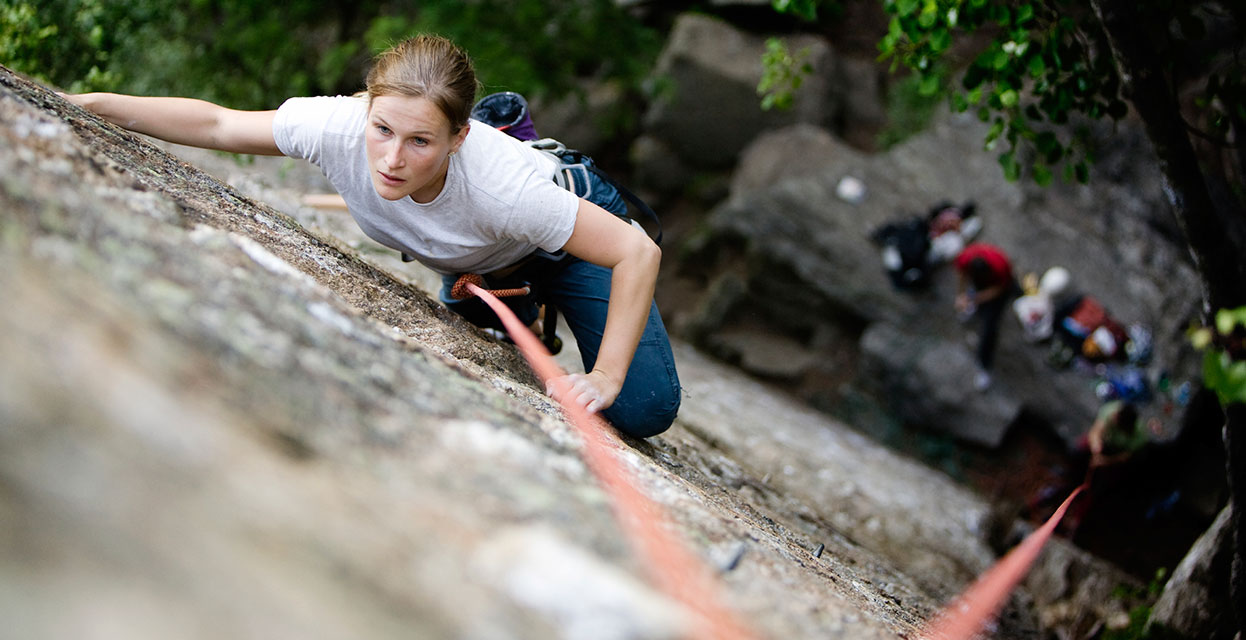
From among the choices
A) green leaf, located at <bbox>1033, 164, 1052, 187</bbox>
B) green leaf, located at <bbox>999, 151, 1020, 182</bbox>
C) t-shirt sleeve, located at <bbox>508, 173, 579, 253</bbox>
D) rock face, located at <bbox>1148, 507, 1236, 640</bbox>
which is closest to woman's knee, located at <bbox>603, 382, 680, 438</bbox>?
t-shirt sleeve, located at <bbox>508, 173, 579, 253</bbox>

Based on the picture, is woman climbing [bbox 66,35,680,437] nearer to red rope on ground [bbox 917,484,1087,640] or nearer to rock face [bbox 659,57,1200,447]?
red rope on ground [bbox 917,484,1087,640]

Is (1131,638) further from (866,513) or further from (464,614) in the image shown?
(464,614)

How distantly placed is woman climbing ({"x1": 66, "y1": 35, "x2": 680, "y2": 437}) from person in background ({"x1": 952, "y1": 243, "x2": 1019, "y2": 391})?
19.8 feet

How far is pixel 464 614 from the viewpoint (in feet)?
3.35

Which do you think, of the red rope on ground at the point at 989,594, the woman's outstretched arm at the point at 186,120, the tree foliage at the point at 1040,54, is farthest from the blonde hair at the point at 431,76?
the tree foliage at the point at 1040,54

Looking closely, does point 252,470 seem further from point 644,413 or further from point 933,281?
point 933,281

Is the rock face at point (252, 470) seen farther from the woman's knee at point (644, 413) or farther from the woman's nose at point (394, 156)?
the woman's knee at point (644, 413)

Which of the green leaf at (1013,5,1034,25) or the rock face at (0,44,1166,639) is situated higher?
the green leaf at (1013,5,1034,25)

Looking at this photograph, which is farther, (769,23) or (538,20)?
(769,23)

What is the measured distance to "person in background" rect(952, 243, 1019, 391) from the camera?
7.81m

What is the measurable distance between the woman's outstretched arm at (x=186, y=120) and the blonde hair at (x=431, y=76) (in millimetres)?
473

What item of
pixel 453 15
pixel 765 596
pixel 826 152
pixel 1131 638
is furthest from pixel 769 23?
pixel 765 596

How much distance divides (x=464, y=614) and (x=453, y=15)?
27.8 feet

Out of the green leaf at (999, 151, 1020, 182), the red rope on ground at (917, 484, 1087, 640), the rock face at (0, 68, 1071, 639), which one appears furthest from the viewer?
the green leaf at (999, 151, 1020, 182)
